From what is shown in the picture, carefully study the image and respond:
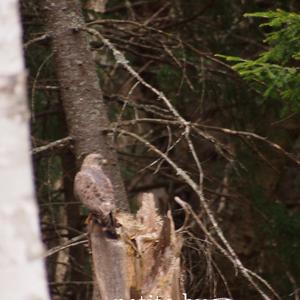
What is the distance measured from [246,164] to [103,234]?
123 inches

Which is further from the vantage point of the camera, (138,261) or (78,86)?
(78,86)

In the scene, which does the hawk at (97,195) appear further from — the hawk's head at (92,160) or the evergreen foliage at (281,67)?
the evergreen foliage at (281,67)

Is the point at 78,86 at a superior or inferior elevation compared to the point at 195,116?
superior

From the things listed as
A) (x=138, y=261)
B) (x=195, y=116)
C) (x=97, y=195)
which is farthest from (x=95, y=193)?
(x=195, y=116)

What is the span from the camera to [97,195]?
4.04m

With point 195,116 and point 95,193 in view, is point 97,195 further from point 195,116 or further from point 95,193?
point 195,116

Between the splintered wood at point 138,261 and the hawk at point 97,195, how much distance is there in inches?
3.7

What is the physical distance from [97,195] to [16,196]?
1604 millimetres

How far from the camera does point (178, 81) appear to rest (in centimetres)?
684

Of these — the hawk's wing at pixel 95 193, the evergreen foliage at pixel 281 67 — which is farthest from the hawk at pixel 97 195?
the evergreen foliage at pixel 281 67

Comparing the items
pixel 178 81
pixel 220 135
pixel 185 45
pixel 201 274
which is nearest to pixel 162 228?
pixel 201 274

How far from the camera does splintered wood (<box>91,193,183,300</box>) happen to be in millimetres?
4215

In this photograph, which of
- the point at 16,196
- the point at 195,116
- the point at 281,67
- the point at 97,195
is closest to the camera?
the point at 16,196

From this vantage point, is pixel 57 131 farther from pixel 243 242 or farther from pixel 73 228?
pixel 243 242
